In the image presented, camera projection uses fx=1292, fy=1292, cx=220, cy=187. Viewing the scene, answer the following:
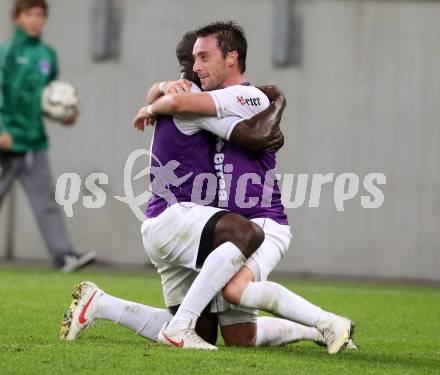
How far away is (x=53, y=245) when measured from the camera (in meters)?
12.6

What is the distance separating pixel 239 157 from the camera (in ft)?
21.8

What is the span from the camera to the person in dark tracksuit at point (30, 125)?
12609mm

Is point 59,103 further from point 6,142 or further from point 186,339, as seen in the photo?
point 186,339

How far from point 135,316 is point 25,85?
6487 millimetres

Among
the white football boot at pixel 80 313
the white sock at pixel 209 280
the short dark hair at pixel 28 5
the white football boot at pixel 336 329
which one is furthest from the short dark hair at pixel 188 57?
the short dark hair at pixel 28 5

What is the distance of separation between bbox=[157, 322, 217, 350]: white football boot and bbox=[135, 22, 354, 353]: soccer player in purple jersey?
0.24 meters

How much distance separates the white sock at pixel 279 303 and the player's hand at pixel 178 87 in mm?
1106

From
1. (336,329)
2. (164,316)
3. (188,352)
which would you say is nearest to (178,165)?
(164,316)

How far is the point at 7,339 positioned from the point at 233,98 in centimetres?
172

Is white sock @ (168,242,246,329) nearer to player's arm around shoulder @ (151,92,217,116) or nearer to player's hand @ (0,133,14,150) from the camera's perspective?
player's arm around shoulder @ (151,92,217,116)

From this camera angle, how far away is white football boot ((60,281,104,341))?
6.69m

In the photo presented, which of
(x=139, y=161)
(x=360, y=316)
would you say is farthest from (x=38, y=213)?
(x=360, y=316)

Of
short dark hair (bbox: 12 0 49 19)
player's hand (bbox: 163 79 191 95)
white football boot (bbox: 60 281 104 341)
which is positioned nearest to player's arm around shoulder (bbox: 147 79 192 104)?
player's hand (bbox: 163 79 191 95)

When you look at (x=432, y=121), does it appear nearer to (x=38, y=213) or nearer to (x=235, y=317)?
(x=38, y=213)
